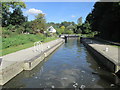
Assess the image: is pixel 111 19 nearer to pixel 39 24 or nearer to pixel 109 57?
pixel 109 57

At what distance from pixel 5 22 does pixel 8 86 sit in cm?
3690

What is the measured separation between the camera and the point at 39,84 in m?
7.26

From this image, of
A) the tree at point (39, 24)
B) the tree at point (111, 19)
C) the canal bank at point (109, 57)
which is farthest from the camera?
the tree at point (39, 24)

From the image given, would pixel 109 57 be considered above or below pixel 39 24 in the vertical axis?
below

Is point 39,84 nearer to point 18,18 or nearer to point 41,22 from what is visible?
point 18,18

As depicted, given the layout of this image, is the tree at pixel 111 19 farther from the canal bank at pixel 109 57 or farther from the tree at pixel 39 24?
the tree at pixel 39 24

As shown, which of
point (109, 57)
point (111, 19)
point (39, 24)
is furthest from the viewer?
point (39, 24)

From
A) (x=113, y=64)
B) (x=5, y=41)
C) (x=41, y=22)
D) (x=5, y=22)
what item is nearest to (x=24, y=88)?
(x=113, y=64)

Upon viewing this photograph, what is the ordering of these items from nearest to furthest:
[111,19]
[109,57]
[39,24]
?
1. [109,57]
2. [111,19]
3. [39,24]

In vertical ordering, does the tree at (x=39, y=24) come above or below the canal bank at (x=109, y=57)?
above

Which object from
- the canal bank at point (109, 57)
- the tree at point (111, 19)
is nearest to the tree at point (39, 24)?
the tree at point (111, 19)

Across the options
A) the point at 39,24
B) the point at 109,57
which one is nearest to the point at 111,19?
the point at 109,57

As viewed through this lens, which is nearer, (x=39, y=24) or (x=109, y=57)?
(x=109, y=57)

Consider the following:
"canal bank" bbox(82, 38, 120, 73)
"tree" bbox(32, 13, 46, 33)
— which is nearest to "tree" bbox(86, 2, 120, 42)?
"canal bank" bbox(82, 38, 120, 73)
